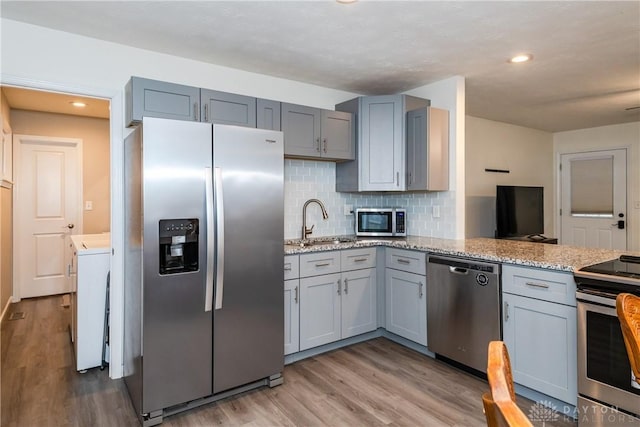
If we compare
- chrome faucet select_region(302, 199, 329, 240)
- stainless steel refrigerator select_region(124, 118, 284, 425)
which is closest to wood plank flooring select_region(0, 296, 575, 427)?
stainless steel refrigerator select_region(124, 118, 284, 425)

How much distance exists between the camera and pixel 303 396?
2.50 metres

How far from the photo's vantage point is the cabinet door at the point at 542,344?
2172 millimetres

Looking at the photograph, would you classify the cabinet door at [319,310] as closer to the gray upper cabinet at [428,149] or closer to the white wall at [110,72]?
the gray upper cabinet at [428,149]

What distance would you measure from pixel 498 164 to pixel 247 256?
4.54 metres

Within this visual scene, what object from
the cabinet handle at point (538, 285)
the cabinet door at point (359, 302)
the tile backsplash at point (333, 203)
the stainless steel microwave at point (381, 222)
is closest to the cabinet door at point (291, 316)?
the cabinet door at point (359, 302)

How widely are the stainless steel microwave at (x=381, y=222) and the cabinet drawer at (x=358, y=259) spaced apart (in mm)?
447

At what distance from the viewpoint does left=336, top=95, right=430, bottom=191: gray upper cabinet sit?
3.56 m

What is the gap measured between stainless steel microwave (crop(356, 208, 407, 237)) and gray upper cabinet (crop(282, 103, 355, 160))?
0.63 m

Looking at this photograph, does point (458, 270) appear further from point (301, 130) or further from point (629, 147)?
point (629, 147)

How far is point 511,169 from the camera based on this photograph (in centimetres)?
576

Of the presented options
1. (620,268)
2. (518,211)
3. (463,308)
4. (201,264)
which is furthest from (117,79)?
(518,211)

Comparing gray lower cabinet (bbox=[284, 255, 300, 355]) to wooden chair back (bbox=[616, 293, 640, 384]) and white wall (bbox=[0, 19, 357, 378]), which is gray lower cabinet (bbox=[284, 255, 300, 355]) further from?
wooden chair back (bbox=[616, 293, 640, 384])

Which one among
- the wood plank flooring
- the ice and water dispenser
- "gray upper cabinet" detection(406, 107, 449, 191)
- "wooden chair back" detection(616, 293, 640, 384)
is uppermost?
"gray upper cabinet" detection(406, 107, 449, 191)

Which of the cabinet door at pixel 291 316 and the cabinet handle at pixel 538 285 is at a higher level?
the cabinet handle at pixel 538 285
